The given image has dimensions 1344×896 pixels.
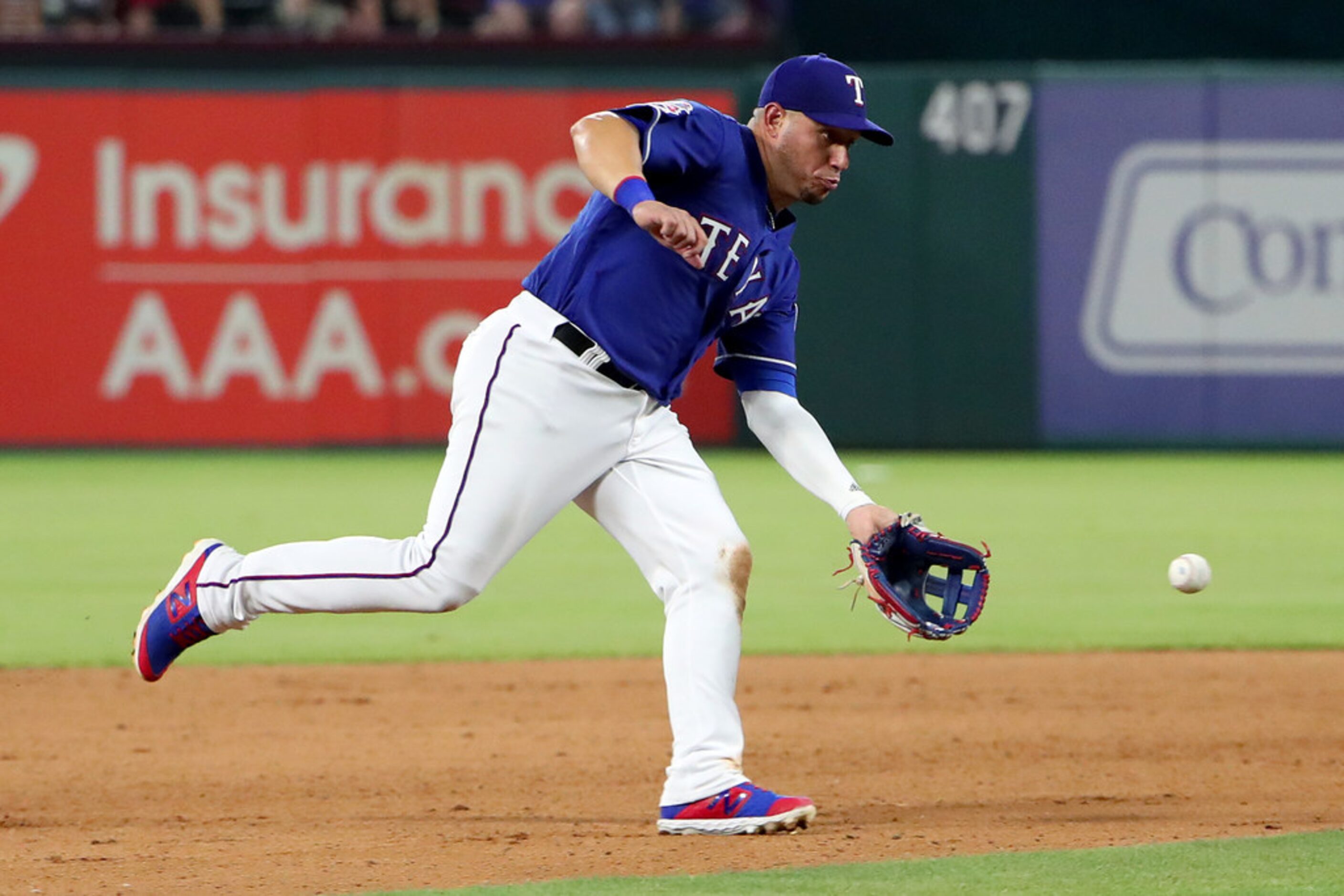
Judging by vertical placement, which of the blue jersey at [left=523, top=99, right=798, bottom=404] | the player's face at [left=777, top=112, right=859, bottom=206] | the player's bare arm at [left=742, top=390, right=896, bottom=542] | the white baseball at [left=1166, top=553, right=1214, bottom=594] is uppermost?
the player's face at [left=777, top=112, right=859, bottom=206]

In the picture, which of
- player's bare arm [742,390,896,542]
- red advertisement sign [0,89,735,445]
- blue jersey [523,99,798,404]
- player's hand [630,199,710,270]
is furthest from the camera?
red advertisement sign [0,89,735,445]

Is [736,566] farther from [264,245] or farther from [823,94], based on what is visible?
[264,245]

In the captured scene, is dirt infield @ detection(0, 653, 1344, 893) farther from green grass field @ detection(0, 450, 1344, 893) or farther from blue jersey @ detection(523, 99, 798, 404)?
blue jersey @ detection(523, 99, 798, 404)

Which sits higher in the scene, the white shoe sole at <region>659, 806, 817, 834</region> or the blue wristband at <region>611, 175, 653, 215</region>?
the blue wristband at <region>611, 175, 653, 215</region>

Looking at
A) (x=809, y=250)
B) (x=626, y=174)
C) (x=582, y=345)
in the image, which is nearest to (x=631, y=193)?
(x=626, y=174)

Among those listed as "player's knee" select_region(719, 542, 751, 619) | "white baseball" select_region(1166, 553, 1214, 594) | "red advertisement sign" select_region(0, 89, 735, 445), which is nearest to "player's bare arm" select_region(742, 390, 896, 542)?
"player's knee" select_region(719, 542, 751, 619)

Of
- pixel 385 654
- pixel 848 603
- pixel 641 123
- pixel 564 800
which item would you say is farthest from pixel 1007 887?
pixel 848 603

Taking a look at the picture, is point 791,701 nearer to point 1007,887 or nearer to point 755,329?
point 755,329

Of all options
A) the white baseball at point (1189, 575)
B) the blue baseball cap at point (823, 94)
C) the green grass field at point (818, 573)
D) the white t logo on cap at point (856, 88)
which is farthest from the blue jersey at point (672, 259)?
the white baseball at point (1189, 575)
